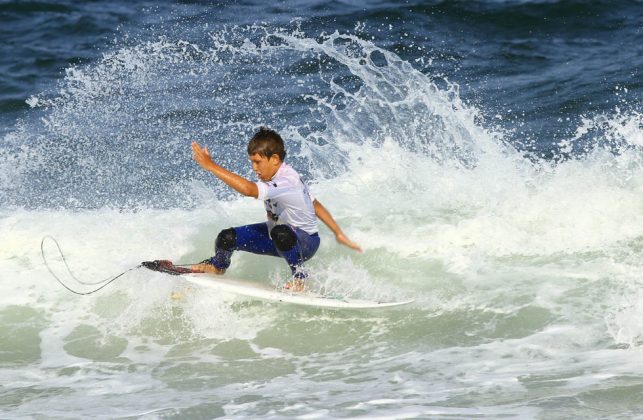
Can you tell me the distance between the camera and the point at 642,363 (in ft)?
17.7

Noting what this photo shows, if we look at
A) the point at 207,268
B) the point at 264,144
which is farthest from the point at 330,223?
the point at 207,268

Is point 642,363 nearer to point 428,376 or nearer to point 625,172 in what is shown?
point 428,376

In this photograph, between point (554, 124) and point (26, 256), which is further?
point (554, 124)

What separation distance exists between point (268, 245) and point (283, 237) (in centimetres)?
31

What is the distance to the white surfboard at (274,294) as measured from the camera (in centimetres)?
667

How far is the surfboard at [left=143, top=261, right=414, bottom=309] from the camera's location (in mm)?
6672

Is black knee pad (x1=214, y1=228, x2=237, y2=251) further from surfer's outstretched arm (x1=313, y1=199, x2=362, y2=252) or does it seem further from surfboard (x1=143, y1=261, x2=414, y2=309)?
surfer's outstretched arm (x1=313, y1=199, x2=362, y2=252)

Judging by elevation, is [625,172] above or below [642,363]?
above

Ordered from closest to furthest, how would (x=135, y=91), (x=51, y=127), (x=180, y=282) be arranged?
(x=180, y=282)
(x=51, y=127)
(x=135, y=91)

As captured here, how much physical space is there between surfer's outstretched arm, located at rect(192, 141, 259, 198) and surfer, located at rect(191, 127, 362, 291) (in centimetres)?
7

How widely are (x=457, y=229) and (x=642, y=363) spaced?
9.27 feet

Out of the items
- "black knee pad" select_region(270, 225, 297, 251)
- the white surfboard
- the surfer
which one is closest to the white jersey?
the surfer

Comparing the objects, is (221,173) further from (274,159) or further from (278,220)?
(278,220)

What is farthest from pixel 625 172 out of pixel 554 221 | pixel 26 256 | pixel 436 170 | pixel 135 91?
pixel 135 91
